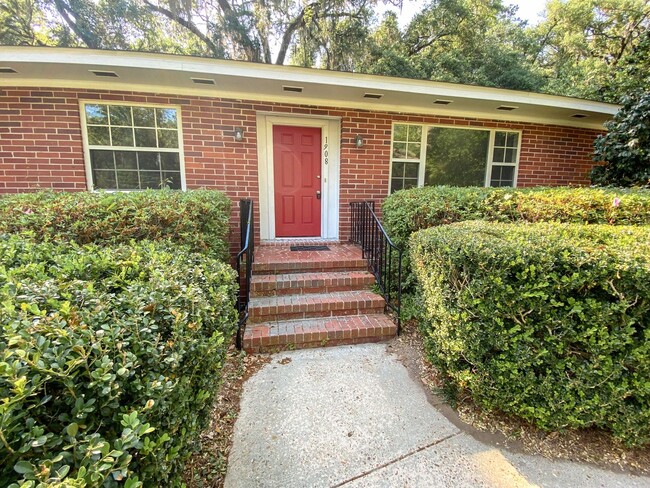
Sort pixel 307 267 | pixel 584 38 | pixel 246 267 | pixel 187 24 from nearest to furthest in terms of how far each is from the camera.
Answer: pixel 246 267 → pixel 307 267 → pixel 187 24 → pixel 584 38

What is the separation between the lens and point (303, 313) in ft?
11.2

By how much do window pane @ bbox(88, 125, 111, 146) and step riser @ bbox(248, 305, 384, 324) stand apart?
3.50 m

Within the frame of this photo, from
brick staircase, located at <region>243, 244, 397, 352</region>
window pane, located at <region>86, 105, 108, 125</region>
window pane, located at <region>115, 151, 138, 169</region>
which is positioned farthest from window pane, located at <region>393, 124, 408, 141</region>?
window pane, located at <region>86, 105, 108, 125</region>

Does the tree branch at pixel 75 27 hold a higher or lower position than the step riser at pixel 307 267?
higher

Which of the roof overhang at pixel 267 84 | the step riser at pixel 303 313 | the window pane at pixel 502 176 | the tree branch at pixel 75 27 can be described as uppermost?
the tree branch at pixel 75 27

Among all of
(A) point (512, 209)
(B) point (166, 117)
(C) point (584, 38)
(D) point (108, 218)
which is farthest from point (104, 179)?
(C) point (584, 38)

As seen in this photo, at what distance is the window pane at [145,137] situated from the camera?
456cm

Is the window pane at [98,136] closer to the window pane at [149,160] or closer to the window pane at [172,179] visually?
the window pane at [149,160]

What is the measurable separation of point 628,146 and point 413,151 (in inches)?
140

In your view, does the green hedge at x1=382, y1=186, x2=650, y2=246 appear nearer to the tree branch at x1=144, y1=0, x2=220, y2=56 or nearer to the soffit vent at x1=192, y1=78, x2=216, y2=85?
the soffit vent at x1=192, y1=78, x2=216, y2=85

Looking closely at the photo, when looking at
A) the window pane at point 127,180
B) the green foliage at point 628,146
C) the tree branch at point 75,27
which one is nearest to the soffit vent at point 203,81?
the window pane at point 127,180

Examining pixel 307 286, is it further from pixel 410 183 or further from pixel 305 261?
pixel 410 183

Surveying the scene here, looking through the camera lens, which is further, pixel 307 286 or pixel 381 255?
pixel 381 255

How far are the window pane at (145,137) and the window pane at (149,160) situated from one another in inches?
5.2
